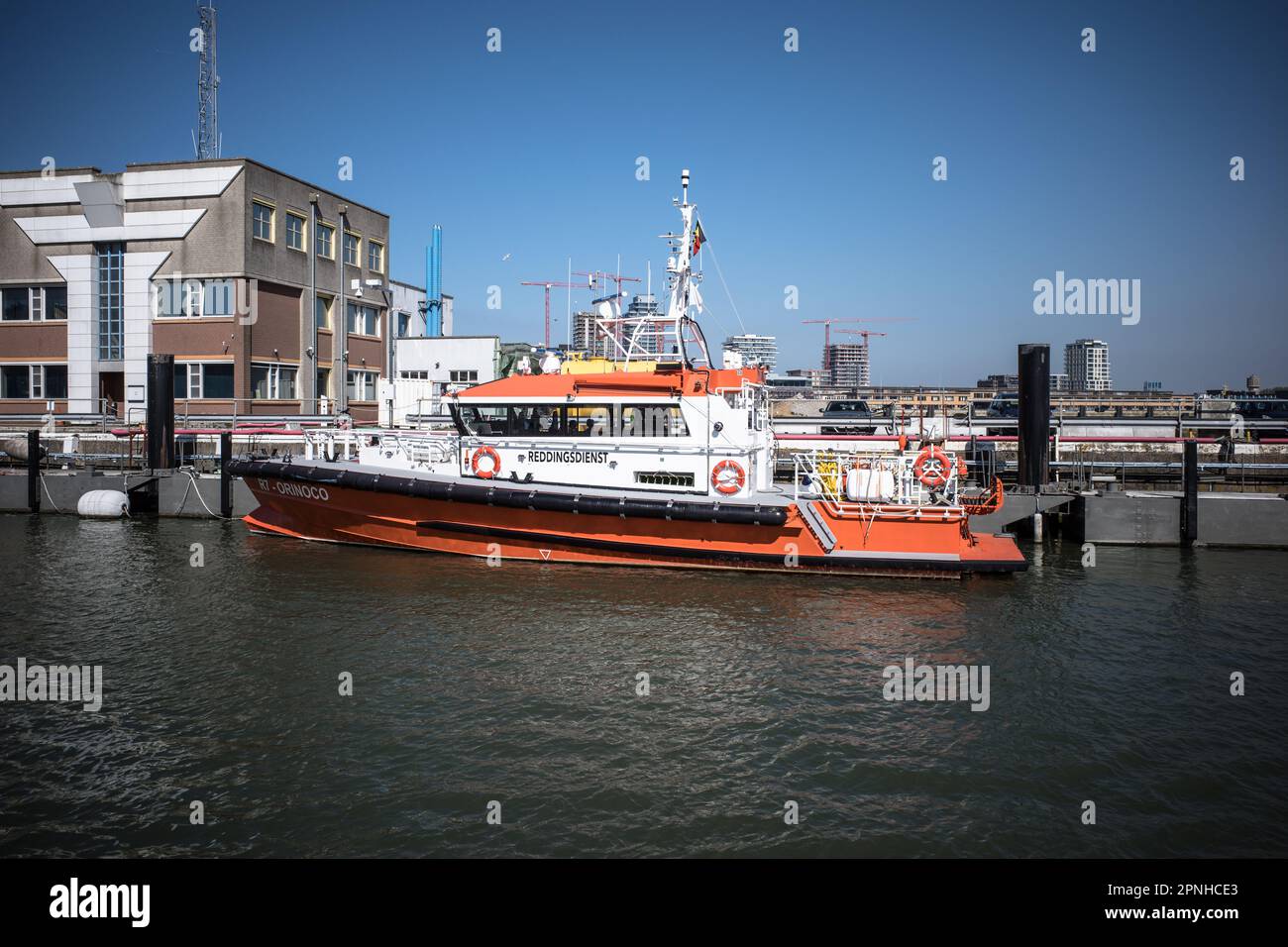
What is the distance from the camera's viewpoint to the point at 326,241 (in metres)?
32.1

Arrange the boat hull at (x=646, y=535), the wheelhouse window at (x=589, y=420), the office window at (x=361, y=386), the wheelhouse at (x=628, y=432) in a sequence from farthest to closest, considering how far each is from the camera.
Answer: the office window at (x=361, y=386) < the wheelhouse window at (x=589, y=420) < the wheelhouse at (x=628, y=432) < the boat hull at (x=646, y=535)

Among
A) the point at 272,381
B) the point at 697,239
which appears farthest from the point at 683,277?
the point at 272,381

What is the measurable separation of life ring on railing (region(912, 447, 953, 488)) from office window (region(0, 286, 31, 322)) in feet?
103

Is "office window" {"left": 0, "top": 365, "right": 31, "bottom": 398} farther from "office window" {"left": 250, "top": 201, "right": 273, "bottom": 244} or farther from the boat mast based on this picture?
the boat mast

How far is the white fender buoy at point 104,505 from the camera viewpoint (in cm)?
1845

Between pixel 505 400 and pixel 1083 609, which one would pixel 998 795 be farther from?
pixel 505 400

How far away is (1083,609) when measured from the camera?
36.7 ft

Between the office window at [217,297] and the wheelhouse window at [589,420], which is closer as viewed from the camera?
the wheelhouse window at [589,420]

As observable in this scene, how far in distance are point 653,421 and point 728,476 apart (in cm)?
148

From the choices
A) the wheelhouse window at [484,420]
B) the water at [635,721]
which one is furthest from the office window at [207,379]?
the wheelhouse window at [484,420]

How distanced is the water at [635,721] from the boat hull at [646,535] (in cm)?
49

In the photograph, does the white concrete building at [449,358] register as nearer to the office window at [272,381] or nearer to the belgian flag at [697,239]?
the office window at [272,381]
